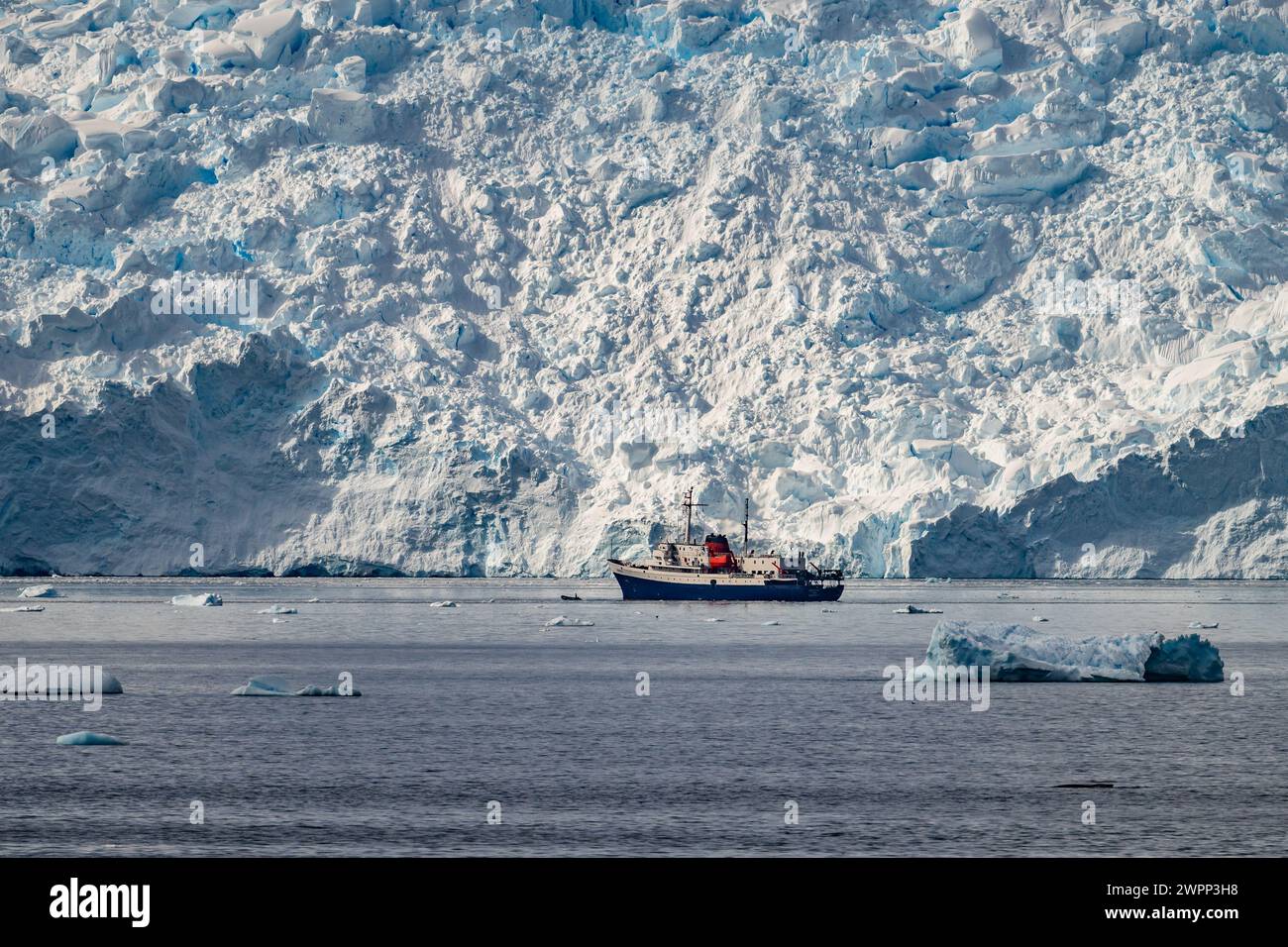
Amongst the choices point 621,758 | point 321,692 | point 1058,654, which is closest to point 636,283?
point 1058,654

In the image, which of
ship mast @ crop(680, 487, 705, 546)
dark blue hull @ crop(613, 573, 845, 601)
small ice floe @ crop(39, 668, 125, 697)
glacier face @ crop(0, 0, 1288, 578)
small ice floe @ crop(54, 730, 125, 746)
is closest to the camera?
small ice floe @ crop(54, 730, 125, 746)

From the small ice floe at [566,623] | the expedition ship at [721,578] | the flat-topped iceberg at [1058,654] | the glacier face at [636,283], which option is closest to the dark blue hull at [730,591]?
the expedition ship at [721,578]

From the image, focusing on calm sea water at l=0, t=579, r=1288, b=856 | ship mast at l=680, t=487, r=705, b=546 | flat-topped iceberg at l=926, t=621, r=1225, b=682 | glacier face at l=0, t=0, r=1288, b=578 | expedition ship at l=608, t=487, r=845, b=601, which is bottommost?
calm sea water at l=0, t=579, r=1288, b=856

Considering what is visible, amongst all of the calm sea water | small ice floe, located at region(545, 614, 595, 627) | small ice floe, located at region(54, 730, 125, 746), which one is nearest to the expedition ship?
small ice floe, located at region(545, 614, 595, 627)

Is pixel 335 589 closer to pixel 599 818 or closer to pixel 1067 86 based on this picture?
pixel 1067 86

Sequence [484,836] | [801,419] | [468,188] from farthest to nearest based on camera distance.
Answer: [468,188] < [801,419] < [484,836]

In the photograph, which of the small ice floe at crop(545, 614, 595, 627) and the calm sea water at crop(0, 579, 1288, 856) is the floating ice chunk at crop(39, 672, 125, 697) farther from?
the small ice floe at crop(545, 614, 595, 627)
